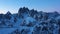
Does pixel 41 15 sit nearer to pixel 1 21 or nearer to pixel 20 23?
pixel 20 23

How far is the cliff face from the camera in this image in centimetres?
3353

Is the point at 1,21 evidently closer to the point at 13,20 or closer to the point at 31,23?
the point at 13,20

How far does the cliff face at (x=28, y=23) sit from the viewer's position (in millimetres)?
33531

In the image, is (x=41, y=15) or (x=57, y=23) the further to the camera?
(x=41, y=15)

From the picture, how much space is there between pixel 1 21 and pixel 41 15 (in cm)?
1128

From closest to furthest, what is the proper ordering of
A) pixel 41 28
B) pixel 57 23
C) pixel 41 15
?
1. pixel 41 28
2. pixel 57 23
3. pixel 41 15

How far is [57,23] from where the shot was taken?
3734 centimetres

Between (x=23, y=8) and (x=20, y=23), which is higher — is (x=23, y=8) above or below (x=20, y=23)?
above

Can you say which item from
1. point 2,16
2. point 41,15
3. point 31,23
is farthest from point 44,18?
point 2,16

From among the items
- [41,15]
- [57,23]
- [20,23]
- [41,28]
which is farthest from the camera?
[41,15]

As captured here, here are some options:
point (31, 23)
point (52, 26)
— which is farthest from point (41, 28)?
point (31, 23)

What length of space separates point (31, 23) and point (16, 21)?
16.3ft

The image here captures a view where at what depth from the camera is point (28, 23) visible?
38844 millimetres

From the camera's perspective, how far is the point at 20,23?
4050 cm
